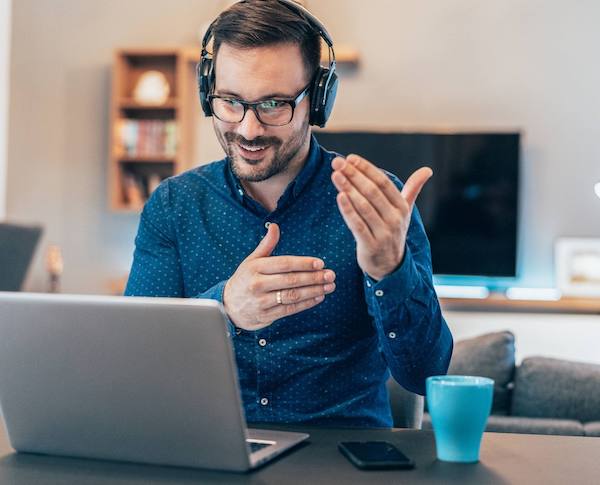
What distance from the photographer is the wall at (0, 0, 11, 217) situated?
4848 mm

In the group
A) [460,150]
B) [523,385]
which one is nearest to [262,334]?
[523,385]

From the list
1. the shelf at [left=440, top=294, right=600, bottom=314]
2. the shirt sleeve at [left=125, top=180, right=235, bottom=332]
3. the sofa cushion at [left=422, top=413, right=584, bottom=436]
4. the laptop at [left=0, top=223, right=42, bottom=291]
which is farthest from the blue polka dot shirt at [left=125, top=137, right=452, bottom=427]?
the shelf at [left=440, top=294, right=600, bottom=314]

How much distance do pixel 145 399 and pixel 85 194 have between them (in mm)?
4070

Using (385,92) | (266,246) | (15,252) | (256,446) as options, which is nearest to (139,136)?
(385,92)

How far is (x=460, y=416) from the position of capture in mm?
930

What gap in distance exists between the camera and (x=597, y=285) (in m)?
4.16

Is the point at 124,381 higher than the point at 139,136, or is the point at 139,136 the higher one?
the point at 139,136

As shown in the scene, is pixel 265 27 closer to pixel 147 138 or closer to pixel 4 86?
pixel 147 138

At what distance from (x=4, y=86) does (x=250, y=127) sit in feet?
12.5

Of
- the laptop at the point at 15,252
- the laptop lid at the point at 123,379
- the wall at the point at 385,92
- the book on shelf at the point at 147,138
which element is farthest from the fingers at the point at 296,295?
the book on shelf at the point at 147,138

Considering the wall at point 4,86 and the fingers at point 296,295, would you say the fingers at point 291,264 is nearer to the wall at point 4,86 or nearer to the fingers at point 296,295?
the fingers at point 296,295

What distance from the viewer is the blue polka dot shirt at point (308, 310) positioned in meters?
1.26

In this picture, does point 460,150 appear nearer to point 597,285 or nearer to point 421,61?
point 421,61

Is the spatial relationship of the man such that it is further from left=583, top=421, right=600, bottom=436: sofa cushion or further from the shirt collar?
left=583, top=421, right=600, bottom=436: sofa cushion
